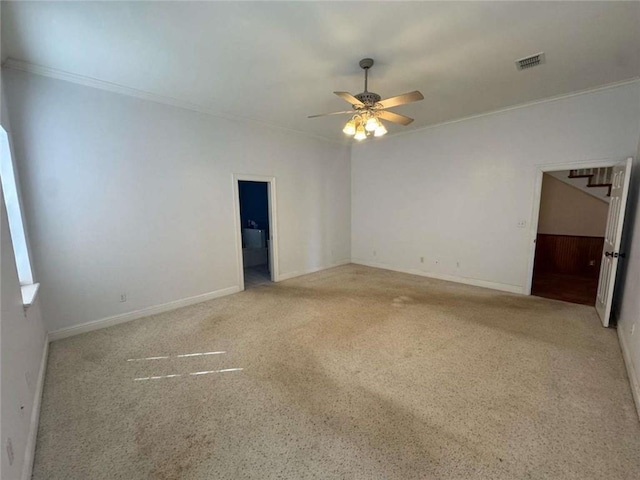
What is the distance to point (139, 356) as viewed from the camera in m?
2.65

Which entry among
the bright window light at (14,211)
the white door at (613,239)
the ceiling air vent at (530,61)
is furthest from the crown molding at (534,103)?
the bright window light at (14,211)

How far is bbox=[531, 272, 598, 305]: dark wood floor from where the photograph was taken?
4.04m

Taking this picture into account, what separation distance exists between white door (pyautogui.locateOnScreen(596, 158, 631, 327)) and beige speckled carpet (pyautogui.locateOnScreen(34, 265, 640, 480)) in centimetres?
28

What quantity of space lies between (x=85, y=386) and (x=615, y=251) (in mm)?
5384

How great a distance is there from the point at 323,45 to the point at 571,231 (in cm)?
601

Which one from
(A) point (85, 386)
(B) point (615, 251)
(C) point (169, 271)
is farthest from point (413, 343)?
(C) point (169, 271)

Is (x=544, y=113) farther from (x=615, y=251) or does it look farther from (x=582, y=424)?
(x=582, y=424)

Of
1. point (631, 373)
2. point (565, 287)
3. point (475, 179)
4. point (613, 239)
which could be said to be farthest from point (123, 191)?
point (565, 287)

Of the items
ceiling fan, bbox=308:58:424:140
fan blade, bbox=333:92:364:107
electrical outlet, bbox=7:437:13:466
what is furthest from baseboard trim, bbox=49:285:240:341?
fan blade, bbox=333:92:364:107

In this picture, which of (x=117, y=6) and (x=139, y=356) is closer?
(x=117, y=6)

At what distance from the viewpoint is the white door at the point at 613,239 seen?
294 centimetres

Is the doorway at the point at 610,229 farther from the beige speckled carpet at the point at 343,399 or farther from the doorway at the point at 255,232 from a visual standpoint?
the doorway at the point at 255,232

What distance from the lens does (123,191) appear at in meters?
3.29

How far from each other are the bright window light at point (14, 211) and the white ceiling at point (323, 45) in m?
0.89
